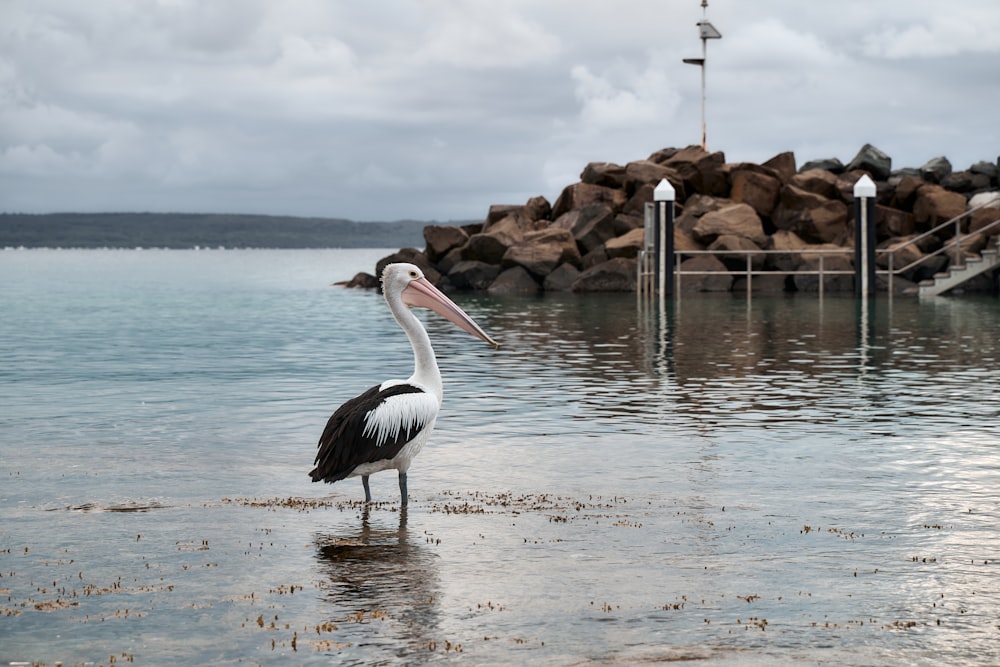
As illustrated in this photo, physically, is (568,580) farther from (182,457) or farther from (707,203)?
(707,203)

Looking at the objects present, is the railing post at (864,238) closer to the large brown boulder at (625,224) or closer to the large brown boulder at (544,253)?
the large brown boulder at (625,224)

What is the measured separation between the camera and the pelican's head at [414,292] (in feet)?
35.1

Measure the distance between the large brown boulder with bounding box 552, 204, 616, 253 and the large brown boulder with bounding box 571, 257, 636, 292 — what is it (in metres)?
3.71

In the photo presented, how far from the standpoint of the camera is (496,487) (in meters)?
11.2

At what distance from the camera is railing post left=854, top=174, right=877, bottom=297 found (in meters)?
45.3

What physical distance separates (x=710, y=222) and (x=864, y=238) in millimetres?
8339

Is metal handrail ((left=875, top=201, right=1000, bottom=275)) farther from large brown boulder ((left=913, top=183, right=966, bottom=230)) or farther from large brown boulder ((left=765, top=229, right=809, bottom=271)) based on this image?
large brown boulder ((left=913, top=183, right=966, bottom=230))

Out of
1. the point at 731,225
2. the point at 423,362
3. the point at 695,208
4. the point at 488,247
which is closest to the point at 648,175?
the point at 695,208

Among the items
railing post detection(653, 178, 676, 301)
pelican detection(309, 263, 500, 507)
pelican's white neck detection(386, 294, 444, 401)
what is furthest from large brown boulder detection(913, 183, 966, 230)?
pelican detection(309, 263, 500, 507)

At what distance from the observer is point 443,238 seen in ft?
202

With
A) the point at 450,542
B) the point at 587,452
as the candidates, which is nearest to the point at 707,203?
the point at 587,452

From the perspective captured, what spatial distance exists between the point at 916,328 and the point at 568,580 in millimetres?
25019

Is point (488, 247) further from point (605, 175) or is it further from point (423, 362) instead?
point (423, 362)

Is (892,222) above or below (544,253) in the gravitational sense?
above
